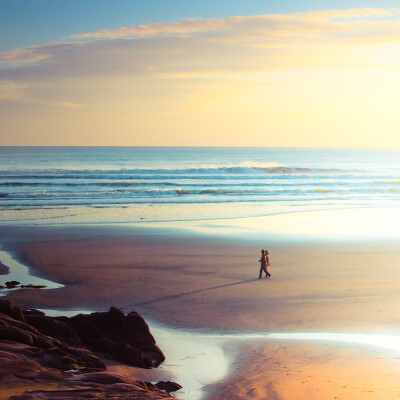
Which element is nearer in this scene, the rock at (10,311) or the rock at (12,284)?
the rock at (10,311)

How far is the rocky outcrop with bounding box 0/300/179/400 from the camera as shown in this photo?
783 centimetres

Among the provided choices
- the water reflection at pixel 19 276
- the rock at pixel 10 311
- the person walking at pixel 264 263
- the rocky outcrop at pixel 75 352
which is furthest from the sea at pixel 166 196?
the rock at pixel 10 311

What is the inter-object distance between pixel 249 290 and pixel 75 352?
A: 25.8 ft

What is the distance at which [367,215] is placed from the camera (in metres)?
37.2

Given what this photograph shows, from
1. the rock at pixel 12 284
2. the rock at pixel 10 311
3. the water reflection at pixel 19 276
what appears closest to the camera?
the rock at pixel 10 311

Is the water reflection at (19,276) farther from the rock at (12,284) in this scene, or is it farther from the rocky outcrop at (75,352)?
the rocky outcrop at (75,352)

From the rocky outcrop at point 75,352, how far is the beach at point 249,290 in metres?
1.82

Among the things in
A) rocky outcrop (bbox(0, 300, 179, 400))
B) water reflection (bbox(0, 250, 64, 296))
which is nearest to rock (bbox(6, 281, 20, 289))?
water reflection (bbox(0, 250, 64, 296))

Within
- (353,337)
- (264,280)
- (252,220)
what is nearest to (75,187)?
(252,220)

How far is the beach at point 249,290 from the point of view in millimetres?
10344

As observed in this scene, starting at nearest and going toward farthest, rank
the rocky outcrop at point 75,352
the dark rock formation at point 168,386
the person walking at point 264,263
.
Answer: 1. the rocky outcrop at point 75,352
2. the dark rock formation at point 168,386
3. the person walking at point 264,263

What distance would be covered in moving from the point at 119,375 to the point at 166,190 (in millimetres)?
45154

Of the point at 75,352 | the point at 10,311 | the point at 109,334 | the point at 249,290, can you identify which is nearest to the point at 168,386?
the point at 75,352

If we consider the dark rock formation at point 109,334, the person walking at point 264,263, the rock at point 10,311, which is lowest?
the dark rock formation at point 109,334
